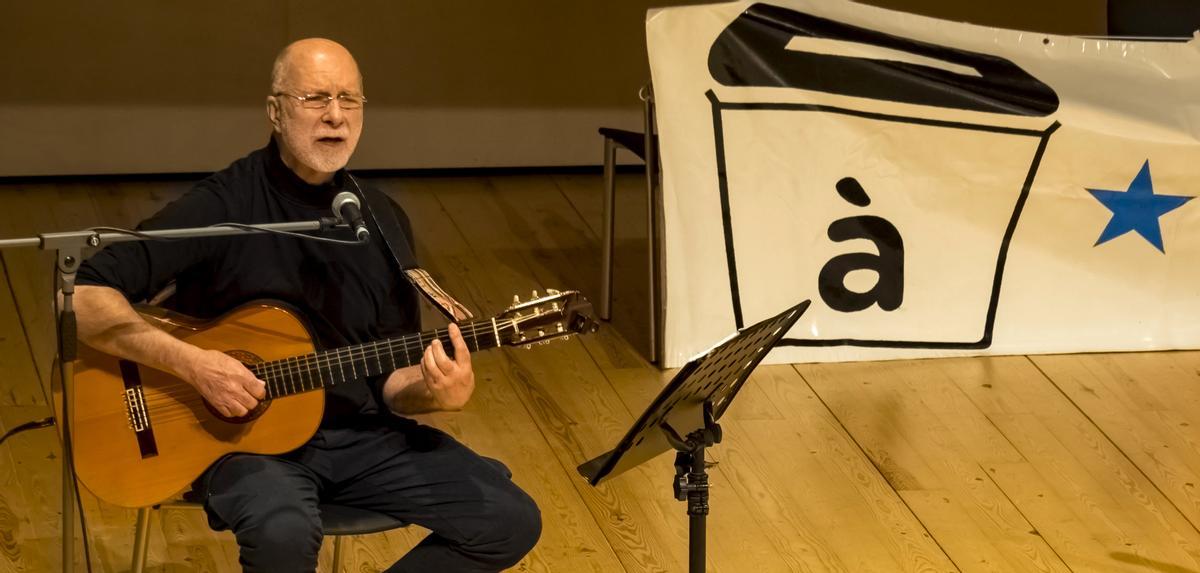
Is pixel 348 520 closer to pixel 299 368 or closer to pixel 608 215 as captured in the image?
pixel 299 368

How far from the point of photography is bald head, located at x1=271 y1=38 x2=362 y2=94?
2887 millimetres

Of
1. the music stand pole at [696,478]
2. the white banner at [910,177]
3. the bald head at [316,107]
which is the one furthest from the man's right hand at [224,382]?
the white banner at [910,177]

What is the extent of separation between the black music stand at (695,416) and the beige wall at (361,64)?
385 centimetres

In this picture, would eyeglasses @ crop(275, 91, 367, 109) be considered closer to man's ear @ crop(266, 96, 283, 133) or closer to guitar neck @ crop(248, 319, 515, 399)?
man's ear @ crop(266, 96, 283, 133)

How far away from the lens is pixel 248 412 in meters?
2.79

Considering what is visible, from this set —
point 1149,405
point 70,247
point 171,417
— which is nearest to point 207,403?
point 171,417

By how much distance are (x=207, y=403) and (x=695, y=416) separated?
0.93 m

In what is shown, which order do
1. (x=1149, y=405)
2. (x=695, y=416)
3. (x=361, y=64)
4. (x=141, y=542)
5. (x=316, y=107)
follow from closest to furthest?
1. (x=695, y=416)
2. (x=316, y=107)
3. (x=141, y=542)
4. (x=1149, y=405)
5. (x=361, y=64)

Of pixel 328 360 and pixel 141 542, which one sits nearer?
pixel 328 360

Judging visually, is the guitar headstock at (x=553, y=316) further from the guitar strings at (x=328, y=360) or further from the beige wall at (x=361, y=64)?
the beige wall at (x=361, y=64)

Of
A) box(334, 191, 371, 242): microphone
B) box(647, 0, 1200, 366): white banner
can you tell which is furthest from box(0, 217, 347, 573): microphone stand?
box(647, 0, 1200, 366): white banner

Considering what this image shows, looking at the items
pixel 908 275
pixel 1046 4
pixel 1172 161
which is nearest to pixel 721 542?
pixel 908 275

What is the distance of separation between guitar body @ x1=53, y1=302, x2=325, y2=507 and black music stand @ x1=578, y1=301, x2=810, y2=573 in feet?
2.19

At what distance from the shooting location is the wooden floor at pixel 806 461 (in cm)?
355
